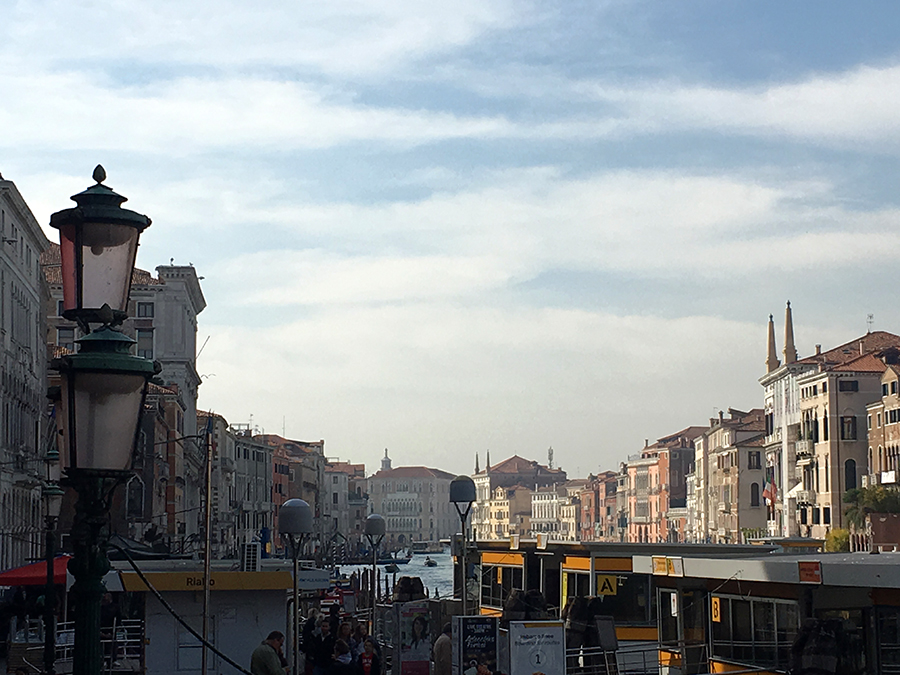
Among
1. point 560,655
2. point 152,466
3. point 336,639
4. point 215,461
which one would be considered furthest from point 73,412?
point 215,461

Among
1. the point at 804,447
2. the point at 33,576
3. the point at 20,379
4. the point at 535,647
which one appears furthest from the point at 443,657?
the point at 804,447

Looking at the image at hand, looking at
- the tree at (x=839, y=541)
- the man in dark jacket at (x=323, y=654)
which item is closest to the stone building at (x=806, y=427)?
the tree at (x=839, y=541)

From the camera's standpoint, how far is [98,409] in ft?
18.9

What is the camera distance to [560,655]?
44.0ft

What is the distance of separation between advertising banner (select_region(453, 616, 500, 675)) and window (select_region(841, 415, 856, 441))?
67.4 metres

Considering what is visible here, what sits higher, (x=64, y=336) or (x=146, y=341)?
(x=146, y=341)

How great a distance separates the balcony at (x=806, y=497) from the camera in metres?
81.1

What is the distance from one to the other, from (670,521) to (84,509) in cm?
13939

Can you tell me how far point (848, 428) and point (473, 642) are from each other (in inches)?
2671

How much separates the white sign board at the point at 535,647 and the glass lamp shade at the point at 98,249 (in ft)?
25.8

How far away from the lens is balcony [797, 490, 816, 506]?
8106 centimetres

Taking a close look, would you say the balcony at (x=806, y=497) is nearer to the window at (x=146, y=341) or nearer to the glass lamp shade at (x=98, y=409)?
the window at (x=146, y=341)

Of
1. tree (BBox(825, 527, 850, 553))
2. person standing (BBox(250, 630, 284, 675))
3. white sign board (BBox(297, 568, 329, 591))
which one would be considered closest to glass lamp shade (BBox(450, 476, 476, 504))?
white sign board (BBox(297, 568, 329, 591))

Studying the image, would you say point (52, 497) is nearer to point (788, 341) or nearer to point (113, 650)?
point (113, 650)
